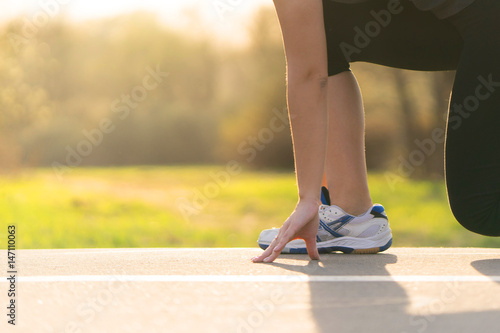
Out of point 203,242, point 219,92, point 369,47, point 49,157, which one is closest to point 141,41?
point 219,92

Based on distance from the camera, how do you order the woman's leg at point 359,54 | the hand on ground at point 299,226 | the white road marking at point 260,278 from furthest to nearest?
the woman's leg at point 359,54 → the hand on ground at point 299,226 → the white road marking at point 260,278

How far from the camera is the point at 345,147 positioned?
7.93 ft

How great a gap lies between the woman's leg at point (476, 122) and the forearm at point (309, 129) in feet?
1.37

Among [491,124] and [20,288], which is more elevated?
[491,124]

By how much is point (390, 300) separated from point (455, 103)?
829 millimetres

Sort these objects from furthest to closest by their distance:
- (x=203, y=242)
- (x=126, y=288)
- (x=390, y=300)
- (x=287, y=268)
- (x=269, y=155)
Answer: (x=269, y=155), (x=203, y=242), (x=287, y=268), (x=126, y=288), (x=390, y=300)

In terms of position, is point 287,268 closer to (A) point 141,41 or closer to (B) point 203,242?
(B) point 203,242

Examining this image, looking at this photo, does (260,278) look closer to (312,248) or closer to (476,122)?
(312,248)

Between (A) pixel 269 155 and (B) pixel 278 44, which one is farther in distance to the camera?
(A) pixel 269 155

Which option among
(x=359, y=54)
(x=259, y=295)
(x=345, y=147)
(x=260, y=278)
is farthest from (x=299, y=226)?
(x=359, y=54)

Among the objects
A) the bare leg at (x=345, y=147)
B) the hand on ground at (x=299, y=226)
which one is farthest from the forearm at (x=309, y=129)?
the bare leg at (x=345, y=147)

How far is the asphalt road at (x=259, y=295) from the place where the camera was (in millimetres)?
1318

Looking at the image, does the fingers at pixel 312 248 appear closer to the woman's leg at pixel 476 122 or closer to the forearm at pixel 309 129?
the forearm at pixel 309 129

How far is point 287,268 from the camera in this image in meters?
1.93
